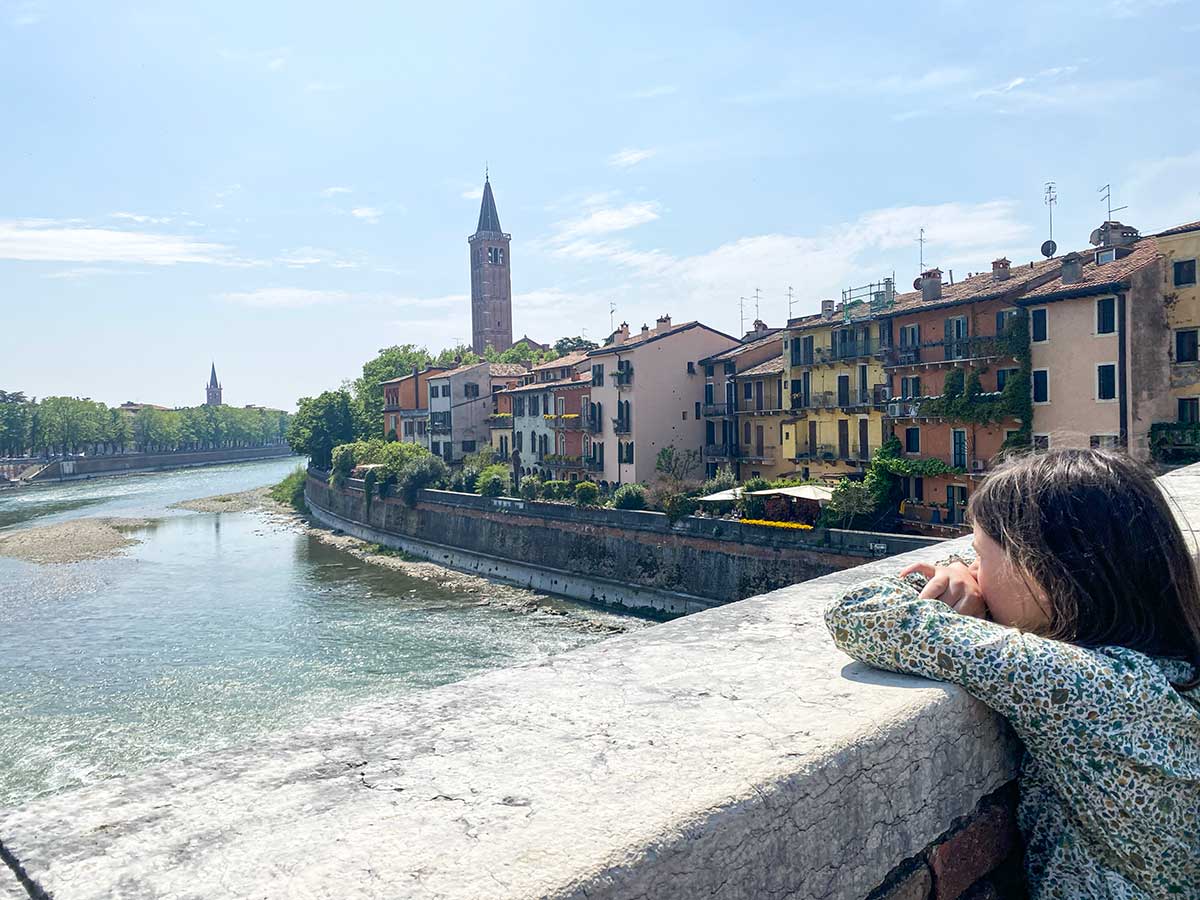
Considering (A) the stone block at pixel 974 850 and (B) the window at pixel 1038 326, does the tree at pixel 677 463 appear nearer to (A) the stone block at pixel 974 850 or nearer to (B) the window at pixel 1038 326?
Result: (B) the window at pixel 1038 326

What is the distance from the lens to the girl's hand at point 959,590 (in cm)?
216

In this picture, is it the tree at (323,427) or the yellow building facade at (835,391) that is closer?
the yellow building facade at (835,391)

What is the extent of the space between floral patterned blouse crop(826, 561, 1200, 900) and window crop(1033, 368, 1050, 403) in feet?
85.9

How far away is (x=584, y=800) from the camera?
158cm

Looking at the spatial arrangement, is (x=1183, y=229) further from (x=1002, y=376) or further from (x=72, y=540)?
(x=72, y=540)

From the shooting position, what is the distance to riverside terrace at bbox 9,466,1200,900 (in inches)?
54.3

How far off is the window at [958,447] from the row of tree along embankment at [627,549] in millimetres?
5878

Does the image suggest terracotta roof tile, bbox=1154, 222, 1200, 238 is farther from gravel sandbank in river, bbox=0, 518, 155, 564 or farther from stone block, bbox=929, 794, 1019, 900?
gravel sandbank in river, bbox=0, 518, 155, 564

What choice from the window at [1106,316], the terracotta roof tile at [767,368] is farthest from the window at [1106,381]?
the terracotta roof tile at [767,368]

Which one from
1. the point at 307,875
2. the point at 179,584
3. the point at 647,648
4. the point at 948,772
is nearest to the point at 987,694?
the point at 948,772

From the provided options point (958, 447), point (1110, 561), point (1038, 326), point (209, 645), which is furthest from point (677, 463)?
point (1110, 561)

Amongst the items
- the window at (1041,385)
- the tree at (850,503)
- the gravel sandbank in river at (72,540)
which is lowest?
the gravel sandbank in river at (72,540)

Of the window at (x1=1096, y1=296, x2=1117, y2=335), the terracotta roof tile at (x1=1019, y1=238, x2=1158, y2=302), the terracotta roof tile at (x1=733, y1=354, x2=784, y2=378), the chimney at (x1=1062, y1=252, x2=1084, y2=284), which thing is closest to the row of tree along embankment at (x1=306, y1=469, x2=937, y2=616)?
the window at (x1=1096, y1=296, x2=1117, y2=335)

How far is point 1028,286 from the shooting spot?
2652cm
